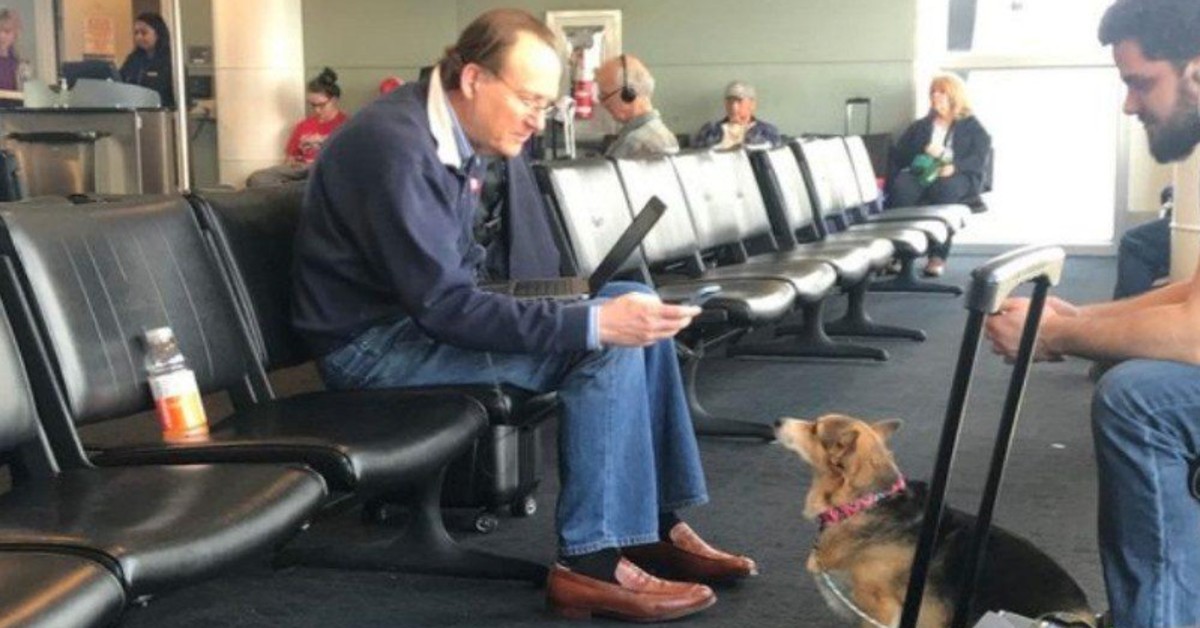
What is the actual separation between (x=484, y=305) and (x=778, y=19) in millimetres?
8262

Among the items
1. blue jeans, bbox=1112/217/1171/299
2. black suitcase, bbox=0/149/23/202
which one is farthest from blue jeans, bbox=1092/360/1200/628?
black suitcase, bbox=0/149/23/202

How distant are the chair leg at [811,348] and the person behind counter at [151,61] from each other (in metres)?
6.00

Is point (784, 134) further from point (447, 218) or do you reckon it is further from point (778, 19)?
point (447, 218)

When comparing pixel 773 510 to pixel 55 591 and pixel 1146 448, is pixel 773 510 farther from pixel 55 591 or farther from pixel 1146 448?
pixel 55 591

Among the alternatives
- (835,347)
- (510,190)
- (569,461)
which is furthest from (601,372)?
(835,347)

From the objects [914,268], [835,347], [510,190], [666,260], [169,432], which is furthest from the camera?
[914,268]

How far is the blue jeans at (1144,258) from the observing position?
452cm

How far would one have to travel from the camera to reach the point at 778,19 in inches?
416

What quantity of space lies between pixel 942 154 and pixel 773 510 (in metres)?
5.84

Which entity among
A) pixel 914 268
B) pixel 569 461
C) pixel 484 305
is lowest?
pixel 914 268

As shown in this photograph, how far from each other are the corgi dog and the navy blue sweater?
1.61 ft

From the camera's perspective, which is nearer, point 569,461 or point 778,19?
point 569,461

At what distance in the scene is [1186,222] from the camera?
3262 millimetres

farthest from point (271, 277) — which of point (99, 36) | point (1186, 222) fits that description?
point (99, 36)
